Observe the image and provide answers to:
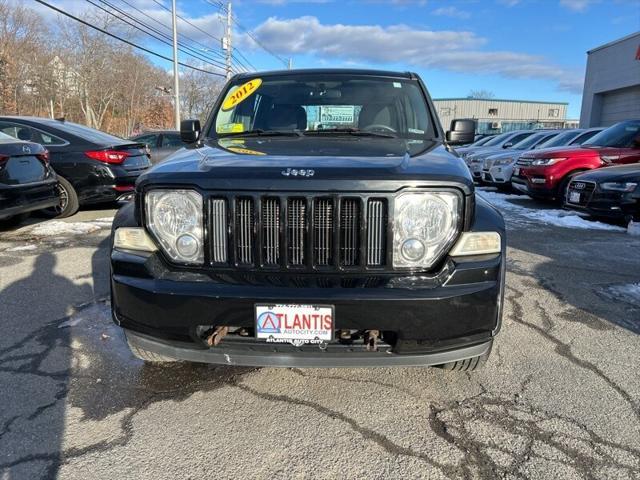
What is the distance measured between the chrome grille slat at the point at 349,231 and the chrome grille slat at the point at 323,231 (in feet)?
0.17

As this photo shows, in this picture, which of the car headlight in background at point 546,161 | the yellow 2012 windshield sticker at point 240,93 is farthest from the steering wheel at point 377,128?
the car headlight in background at point 546,161

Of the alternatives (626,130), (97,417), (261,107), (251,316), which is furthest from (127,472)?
(626,130)

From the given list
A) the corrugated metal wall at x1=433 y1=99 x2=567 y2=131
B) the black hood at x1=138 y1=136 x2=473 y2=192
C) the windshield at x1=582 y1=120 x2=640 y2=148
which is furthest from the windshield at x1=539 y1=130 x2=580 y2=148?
the corrugated metal wall at x1=433 y1=99 x2=567 y2=131

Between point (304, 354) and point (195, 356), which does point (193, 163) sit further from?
point (304, 354)

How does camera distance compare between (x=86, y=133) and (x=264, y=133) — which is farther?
(x=86, y=133)

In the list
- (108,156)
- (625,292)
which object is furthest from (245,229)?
(108,156)

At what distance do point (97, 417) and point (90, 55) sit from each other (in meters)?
46.2

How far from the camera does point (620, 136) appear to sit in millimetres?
9398

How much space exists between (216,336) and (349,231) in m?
0.79

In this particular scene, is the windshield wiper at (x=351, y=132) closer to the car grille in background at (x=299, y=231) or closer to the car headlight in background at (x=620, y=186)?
the car grille in background at (x=299, y=231)

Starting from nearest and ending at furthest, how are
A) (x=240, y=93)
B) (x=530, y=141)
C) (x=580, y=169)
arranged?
(x=240, y=93), (x=580, y=169), (x=530, y=141)

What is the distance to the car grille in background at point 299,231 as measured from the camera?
219 centimetres

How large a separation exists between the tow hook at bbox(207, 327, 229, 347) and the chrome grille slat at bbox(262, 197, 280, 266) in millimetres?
379

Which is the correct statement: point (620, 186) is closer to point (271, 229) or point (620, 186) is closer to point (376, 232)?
point (376, 232)
